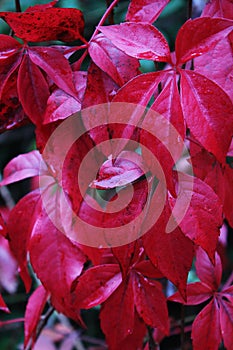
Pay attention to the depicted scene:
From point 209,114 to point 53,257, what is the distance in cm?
23

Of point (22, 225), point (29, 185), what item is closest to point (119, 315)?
point (22, 225)

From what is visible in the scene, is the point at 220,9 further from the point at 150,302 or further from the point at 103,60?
the point at 150,302

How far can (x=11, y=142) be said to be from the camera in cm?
166

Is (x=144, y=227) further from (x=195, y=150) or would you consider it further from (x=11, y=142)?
(x=11, y=142)

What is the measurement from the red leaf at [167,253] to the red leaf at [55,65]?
0.43 ft

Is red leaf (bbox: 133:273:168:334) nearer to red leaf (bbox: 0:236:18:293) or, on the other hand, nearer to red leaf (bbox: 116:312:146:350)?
red leaf (bbox: 116:312:146:350)

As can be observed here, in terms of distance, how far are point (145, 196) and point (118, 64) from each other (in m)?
0.12

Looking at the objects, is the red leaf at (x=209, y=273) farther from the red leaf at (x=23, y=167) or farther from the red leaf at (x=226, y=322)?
the red leaf at (x=23, y=167)

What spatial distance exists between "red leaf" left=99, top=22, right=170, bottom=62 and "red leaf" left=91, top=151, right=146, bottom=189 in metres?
0.08

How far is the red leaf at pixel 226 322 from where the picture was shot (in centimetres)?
55

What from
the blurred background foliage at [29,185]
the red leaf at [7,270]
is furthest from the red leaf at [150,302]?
the red leaf at [7,270]

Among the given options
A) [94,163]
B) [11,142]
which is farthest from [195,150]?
[11,142]

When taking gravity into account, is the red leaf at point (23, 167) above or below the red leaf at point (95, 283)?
above

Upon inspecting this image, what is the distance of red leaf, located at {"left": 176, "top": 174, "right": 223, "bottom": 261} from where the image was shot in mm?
394
